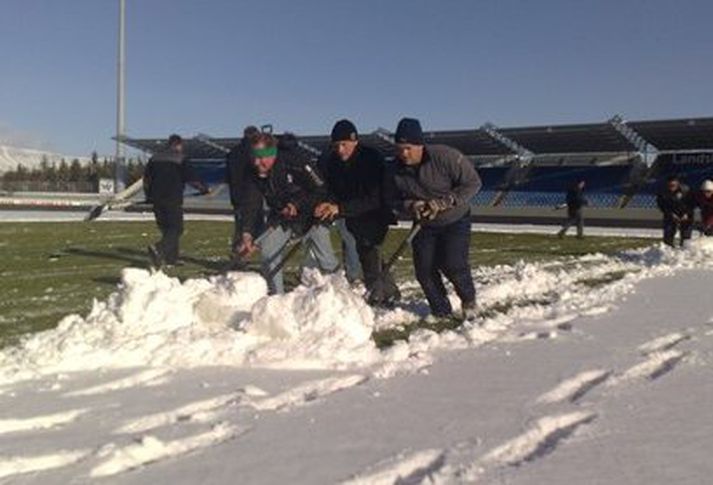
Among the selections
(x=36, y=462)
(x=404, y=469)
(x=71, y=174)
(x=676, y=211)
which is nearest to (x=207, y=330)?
(x=36, y=462)

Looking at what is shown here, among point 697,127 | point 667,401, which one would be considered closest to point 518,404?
point 667,401

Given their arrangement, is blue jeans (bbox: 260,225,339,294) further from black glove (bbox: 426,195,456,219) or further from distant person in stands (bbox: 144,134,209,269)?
distant person in stands (bbox: 144,134,209,269)

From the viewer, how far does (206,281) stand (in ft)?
23.7

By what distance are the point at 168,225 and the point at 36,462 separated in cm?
874

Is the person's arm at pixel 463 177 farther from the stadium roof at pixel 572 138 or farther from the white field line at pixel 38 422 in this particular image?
the stadium roof at pixel 572 138

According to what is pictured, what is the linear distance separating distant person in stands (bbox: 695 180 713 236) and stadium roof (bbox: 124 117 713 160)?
27606 millimetres

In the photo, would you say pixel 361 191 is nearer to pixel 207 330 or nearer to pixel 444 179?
pixel 444 179

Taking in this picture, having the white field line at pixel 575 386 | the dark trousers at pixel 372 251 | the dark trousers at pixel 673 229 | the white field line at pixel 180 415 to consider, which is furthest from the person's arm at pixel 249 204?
the dark trousers at pixel 673 229

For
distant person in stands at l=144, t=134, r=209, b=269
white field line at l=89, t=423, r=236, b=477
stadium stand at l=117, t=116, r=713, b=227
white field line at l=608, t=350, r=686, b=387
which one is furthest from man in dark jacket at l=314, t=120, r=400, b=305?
stadium stand at l=117, t=116, r=713, b=227

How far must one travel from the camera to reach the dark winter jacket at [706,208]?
56.8 feet

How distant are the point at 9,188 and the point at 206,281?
8610cm

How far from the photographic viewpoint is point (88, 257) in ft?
49.9

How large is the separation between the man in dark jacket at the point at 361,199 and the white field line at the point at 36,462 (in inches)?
179

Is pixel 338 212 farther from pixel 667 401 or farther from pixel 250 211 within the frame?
pixel 667 401
